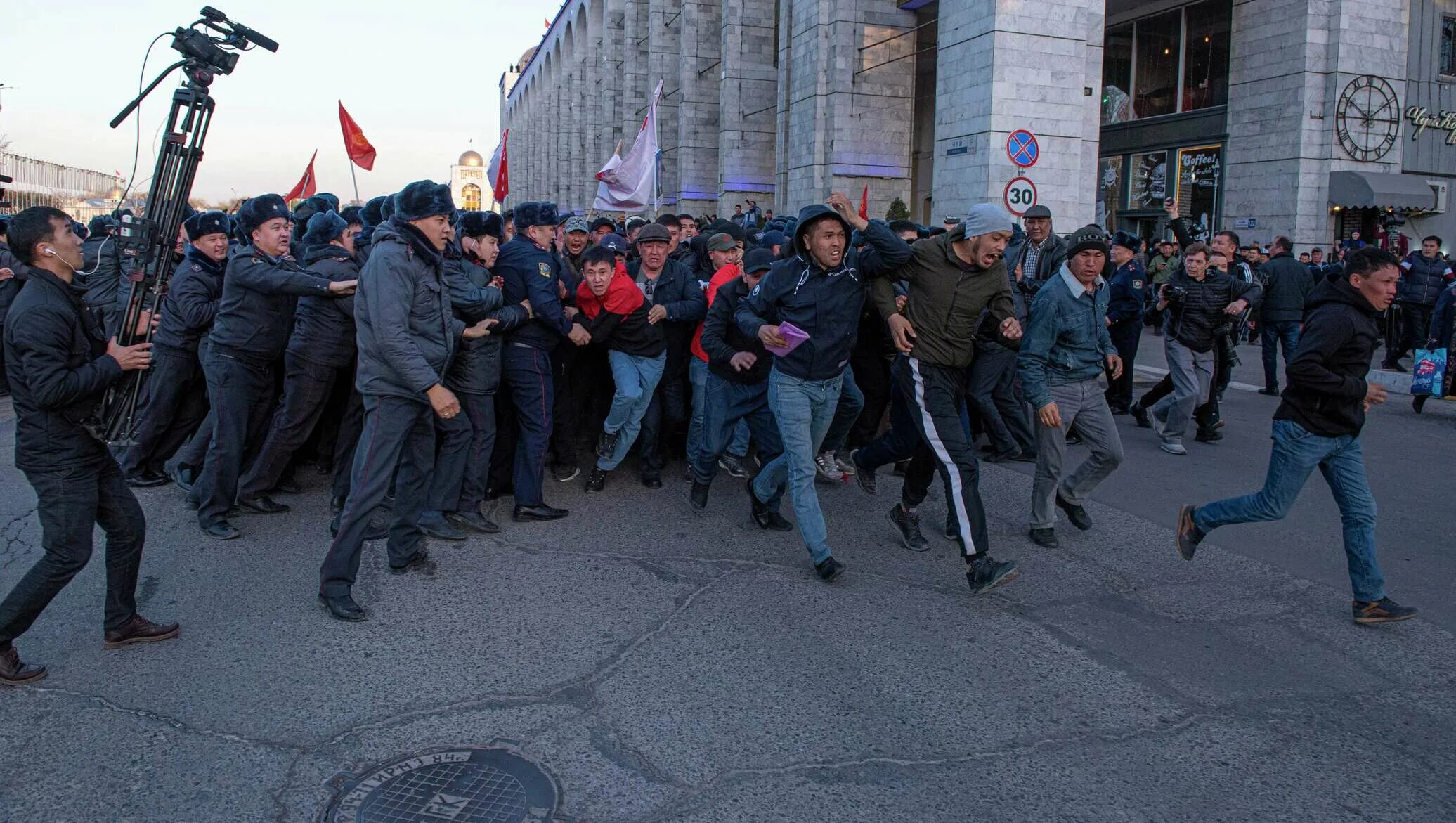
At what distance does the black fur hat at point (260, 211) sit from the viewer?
6246 millimetres

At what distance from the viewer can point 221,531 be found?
20.7ft

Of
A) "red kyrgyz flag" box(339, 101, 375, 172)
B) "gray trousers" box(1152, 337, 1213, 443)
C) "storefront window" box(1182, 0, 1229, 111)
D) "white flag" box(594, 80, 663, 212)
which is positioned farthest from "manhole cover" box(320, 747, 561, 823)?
"storefront window" box(1182, 0, 1229, 111)

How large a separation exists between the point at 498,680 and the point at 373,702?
49cm

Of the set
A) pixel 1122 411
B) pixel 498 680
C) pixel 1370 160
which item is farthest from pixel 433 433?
pixel 1370 160

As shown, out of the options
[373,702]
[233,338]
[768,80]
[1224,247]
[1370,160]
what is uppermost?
[768,80]

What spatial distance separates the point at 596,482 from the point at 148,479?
323 cm

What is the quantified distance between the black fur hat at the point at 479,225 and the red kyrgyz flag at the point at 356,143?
8.48 meters

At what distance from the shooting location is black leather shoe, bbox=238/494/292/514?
689cm

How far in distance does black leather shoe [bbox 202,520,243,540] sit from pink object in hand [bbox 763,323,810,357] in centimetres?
340

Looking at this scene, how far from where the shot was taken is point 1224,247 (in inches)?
414

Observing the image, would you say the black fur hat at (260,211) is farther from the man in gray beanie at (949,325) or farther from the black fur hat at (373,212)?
the man in gray beanie at (949,325)

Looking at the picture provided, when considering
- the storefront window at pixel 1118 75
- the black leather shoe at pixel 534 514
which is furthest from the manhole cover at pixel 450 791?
the storefront window at pixel 1118 75

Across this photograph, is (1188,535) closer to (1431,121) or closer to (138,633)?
(138,633)

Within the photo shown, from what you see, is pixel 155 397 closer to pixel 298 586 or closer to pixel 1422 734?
pixel 298 586
